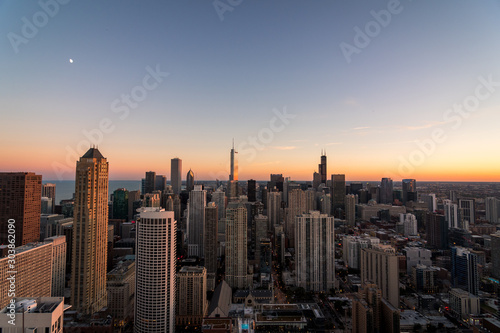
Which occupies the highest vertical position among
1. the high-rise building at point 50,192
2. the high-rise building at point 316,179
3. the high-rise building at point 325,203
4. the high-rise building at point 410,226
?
the high-rise building at point 316,179

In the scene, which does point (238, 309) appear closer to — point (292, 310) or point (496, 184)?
point (292, 310)

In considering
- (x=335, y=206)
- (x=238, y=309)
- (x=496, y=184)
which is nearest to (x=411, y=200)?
(x=335, y=206)

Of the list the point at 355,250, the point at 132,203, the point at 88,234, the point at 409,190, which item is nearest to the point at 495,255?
the point at 355,250

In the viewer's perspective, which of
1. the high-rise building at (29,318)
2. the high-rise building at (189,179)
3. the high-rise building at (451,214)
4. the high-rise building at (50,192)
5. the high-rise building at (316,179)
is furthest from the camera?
the high-rise building at (316,179)

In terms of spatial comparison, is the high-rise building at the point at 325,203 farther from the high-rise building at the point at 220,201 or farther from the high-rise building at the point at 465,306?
the high-rise building at the point at 465,306

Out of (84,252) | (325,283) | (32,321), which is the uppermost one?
(32,321)

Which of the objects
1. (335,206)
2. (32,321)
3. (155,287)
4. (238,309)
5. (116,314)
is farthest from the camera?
(335,206)

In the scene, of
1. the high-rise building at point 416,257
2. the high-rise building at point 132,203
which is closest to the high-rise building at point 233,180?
the high-rise building at point 132,203
